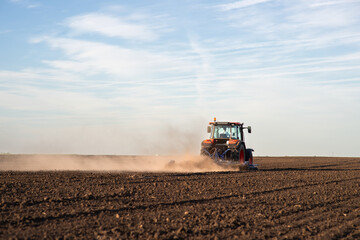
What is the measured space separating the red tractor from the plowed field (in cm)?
701

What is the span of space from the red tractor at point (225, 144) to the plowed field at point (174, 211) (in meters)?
7.01

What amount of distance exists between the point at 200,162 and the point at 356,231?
1561 cm

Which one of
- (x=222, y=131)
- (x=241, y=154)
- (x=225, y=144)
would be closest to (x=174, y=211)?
(x=225, y=144)

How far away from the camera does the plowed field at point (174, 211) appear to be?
8.14m

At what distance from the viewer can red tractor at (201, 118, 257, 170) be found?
23188mm

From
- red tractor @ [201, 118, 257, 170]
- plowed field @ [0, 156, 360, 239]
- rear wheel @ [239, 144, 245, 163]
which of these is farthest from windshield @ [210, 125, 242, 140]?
plowed field @ [0, 156, 360, 239]

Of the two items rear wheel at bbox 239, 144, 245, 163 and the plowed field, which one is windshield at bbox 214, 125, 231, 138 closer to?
rear wheel at bbox 239, 144, 245, 163

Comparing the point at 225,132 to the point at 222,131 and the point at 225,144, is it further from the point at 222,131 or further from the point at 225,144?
the point at 225,144

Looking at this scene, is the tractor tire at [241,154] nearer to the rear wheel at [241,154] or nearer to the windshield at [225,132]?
the rear wheel at [241,154]

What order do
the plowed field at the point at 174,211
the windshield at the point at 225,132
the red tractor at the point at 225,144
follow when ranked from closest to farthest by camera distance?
the plowed field at the point at 174,211 → the red tractor at the point at 225,144 → the windshield at the point at 225,132

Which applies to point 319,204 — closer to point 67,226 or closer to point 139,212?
point 139,212

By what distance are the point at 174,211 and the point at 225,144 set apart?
13414 mm

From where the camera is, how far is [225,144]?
2344 cm

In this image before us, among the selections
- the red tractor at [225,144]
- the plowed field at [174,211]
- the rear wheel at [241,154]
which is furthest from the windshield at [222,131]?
the plowed field at [174,211]
